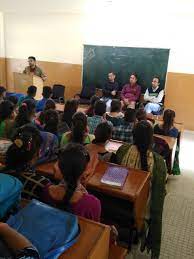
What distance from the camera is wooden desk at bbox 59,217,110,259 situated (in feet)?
3.20

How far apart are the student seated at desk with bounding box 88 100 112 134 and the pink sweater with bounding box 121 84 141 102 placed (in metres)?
2.82

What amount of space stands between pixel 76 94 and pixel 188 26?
3070 millimetres

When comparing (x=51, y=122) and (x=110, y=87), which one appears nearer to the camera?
(x=51, y=122)

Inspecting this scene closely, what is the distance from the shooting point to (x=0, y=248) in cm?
79

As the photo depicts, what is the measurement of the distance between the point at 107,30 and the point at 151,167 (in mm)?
5186

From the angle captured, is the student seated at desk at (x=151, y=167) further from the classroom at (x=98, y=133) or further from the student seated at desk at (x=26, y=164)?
the student seated at desk at (x=26, y=164)

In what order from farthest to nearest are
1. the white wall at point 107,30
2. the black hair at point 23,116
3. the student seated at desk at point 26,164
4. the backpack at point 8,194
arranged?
1. the white wall at point 107,30
2. the black hair at point 23,116
3. the student seated at desk at point 26,164
4. the backpack at point 8,194

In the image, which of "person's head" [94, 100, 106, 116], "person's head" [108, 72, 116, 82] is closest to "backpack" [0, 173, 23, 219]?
"person's head" [94, 100, 106, 116]

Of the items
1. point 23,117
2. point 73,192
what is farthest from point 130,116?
point 73,192

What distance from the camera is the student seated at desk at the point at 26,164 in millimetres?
1454

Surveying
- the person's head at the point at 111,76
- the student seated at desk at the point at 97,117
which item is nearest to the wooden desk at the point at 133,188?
the student seated at desk at the point at 97,117

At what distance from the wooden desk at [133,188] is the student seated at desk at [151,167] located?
81 millimetres

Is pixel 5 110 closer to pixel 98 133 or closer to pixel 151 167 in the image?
pixel 98 133

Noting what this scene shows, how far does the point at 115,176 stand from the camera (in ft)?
5.89
